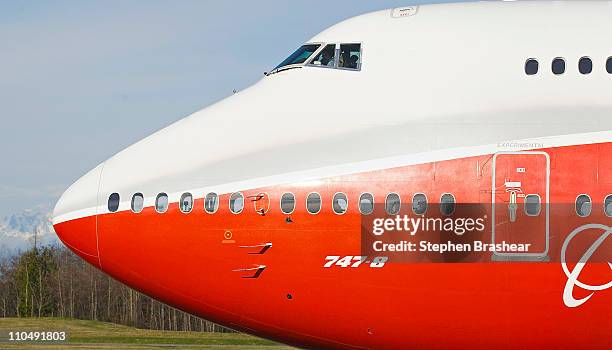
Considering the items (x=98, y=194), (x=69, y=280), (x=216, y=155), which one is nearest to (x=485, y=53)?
(x=216, y=155)

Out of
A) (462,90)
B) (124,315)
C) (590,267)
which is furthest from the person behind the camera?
(124,315)

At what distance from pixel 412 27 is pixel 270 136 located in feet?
9.65

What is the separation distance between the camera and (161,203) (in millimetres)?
14734

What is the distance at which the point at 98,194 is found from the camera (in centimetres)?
1505

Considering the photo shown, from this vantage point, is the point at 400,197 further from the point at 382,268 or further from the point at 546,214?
the point at 546,214

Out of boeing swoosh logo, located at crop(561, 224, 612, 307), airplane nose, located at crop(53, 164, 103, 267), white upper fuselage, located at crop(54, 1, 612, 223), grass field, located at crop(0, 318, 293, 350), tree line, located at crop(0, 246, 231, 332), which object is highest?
white upper fuselage, located at crop(54, 1, 612, 223)

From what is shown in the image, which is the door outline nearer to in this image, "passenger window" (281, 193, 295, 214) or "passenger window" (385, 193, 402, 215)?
"passenger window" (385, 193, 402, 215)

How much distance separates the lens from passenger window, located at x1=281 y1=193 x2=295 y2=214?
14414 millimetres

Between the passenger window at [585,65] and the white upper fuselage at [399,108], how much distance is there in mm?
68

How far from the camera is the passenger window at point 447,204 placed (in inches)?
554

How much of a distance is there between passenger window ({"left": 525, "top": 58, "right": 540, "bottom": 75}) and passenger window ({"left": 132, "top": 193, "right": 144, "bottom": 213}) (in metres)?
6.26

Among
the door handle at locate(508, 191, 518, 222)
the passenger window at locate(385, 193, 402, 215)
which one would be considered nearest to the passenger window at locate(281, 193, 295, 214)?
the passenger window at locate(385, 193, 402, 215)

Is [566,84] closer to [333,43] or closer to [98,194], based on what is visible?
[333,43]

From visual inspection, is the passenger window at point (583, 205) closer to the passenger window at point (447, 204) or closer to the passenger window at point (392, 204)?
the passenger window at point (447, 204)
